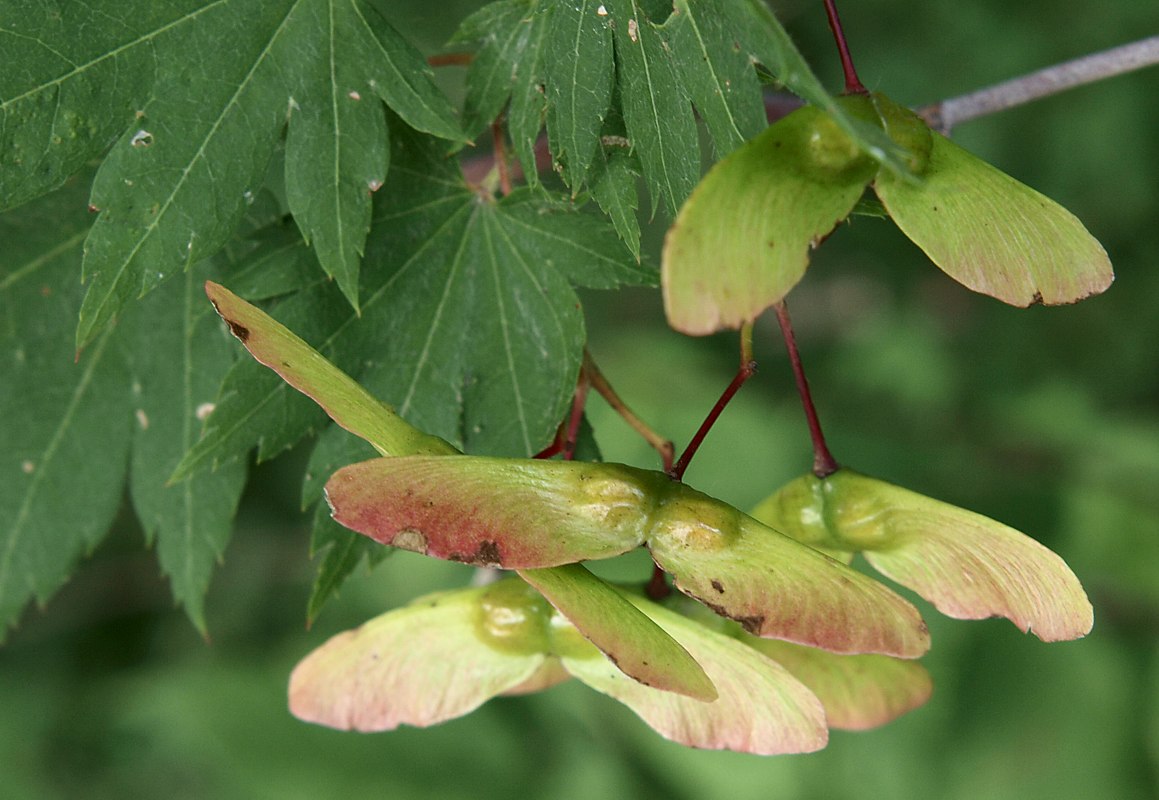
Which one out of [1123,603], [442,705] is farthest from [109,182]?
[1123,603]

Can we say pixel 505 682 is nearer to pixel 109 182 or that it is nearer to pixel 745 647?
pixel 745 647

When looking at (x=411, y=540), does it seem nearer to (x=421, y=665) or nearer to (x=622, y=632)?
(x=622, y=632)

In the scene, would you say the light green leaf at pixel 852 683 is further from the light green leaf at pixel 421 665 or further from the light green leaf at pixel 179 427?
the light green leaf at pixel 179 427

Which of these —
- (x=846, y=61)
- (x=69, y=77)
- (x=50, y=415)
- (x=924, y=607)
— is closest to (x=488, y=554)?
(x=846, y=61)

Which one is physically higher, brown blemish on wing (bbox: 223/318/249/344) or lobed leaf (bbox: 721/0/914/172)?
lobed leaf (bbox: 721/0/914/172)

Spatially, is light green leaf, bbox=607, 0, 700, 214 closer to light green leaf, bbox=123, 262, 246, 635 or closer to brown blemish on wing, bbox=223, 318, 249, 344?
brown blemish on wing, bbox=223, 318, 249, 344

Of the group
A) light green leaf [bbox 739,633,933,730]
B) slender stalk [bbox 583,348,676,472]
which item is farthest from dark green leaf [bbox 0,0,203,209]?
light green leaf [bbox 739,633,933,730]
